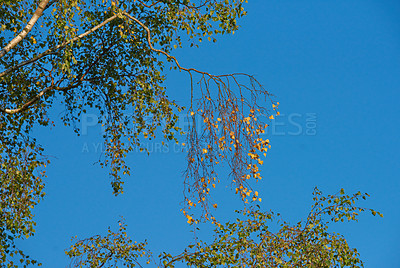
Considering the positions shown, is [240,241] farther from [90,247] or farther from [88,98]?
[88,98]

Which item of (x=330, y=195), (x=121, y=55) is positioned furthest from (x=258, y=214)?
(x=121, y=55)

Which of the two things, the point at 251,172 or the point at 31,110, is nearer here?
the point at 251,172

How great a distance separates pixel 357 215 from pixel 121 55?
17.2 ft

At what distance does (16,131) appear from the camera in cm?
844

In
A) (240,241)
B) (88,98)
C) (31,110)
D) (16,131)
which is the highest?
(88,98)

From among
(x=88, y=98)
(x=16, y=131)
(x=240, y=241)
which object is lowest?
(x=240, y=241)

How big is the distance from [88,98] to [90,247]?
118 inches

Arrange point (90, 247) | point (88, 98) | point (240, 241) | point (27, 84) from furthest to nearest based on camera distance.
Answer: point (88, 98) → point (27, 84) → point (90, 247) → point (240, 241)

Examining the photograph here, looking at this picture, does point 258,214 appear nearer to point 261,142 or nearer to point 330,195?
point 330,195

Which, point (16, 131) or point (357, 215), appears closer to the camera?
point (357, 215)

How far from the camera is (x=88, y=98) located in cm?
942

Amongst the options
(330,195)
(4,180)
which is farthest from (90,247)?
(330,195)

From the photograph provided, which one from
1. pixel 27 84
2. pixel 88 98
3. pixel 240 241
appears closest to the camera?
pixel 240 241

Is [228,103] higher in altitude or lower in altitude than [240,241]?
higher
